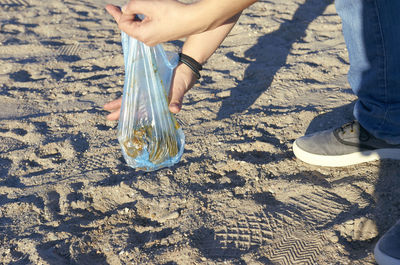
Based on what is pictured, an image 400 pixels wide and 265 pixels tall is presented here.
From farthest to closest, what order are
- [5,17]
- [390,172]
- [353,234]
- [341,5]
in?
[5,17], [390,172], [341,5], [353,234]

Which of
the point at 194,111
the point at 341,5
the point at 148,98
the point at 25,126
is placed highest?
the point at 341,5

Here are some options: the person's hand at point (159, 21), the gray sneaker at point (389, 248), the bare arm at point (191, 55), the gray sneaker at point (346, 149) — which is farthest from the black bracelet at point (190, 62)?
the gray sneaker at point (389, 248)

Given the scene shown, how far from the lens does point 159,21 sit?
4.35ft

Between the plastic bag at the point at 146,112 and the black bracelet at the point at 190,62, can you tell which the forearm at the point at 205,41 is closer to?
the black bracelet at the point at 190,62

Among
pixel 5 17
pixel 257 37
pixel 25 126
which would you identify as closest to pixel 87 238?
pixel 25 126

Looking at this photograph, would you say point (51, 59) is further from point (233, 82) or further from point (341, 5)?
point (341, 5)

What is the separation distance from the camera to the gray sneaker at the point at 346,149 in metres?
2.00

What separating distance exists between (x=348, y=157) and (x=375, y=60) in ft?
1.63

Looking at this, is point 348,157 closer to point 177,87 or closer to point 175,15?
point 177,87

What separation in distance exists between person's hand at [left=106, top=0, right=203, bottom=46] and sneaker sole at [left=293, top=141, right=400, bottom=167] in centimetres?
98

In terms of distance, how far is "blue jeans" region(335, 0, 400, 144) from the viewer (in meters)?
1.68

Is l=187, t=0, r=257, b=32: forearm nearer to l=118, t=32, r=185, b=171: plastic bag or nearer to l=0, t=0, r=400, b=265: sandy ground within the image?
l=118, t=32, r=185, b=171: plastic bag

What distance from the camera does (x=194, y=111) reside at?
2.54 metres

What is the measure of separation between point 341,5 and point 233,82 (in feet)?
3.65
